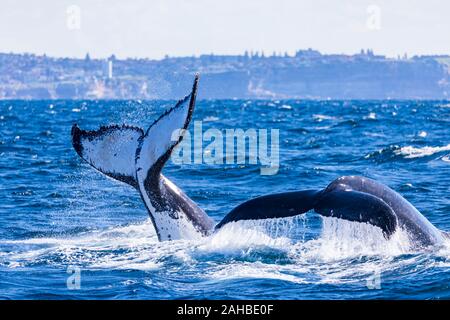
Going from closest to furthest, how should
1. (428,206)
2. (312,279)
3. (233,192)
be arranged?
(312,279), (428,206), (233,192)

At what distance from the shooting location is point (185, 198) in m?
9.12

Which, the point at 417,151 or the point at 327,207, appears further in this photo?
the point at 417,151

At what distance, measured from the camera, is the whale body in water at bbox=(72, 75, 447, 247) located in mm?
7027

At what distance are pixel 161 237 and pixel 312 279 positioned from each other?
1.98 metres

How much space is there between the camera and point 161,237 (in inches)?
369

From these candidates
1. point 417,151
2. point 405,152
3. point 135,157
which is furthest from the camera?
point 417,151

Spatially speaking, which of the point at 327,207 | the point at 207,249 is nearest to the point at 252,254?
the point at 207,249

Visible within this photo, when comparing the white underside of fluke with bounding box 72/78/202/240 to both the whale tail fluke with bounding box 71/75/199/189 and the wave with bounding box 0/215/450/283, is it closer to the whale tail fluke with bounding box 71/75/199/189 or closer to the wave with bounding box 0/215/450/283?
the whale tail fluke with bounding box 71/75/199/189

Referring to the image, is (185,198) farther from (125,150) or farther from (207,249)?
(125,150)

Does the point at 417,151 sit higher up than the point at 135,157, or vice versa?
the point at 135,157

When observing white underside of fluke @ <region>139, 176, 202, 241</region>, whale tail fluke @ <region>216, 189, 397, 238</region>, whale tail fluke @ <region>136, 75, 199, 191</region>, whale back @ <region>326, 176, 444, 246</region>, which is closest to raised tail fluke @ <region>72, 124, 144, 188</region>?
whale tail fluke @ <region>136, 75, 199, 191</region>

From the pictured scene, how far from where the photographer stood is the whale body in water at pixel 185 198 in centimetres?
703
